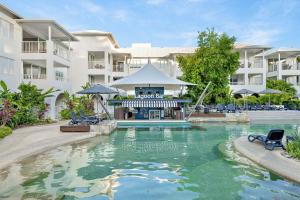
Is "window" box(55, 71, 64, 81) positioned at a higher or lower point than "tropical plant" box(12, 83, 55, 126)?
higher

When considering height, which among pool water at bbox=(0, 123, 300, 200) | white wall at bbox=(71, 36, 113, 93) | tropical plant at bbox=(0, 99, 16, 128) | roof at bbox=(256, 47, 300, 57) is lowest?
pool water at bbox=(0, 123, 300, 200)

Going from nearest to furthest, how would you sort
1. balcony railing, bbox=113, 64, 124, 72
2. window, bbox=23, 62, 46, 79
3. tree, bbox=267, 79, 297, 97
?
window, bbox=23, 62, 46, 79 < tree, bbox=267, 79, 297, 97 < balcony railing, bbox=113, 64, 124, 72

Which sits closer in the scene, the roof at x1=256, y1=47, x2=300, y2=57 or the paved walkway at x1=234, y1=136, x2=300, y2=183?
the paved walkway at x1=234, y1=136, x2=300, y2=183

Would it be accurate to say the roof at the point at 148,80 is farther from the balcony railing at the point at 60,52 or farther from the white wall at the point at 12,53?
the white wall at the point at 12,53

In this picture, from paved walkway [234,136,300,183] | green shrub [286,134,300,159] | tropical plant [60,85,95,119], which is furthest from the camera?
tropical plant [60,85,95,119]

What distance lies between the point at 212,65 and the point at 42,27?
18.9 m

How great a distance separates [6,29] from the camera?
23.0m

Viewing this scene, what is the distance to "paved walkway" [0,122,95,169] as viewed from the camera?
36.7 feet

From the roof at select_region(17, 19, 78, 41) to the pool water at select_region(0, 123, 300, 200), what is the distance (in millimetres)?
15261

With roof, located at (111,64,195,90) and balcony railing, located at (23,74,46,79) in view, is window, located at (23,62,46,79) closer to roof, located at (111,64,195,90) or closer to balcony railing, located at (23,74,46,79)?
balcony railing, located at (23,74,46,79)

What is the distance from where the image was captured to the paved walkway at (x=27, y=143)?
1120cm

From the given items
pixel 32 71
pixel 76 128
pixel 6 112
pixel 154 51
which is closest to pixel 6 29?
pixel 32 71

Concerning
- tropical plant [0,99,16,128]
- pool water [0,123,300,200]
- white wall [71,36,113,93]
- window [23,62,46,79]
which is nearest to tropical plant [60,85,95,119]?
window [23,62,46,79]

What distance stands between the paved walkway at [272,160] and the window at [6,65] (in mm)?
18591
